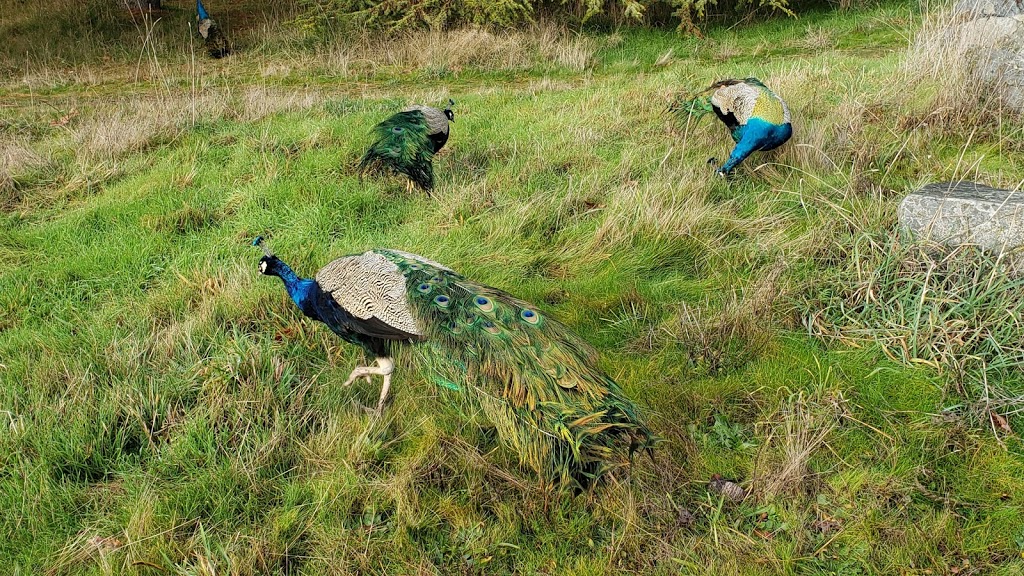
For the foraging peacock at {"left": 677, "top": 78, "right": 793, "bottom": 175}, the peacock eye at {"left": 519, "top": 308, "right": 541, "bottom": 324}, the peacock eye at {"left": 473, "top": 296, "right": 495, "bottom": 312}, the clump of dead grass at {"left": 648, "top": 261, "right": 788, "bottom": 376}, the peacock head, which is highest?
the foraging peacock at {"left": 677, "top": 78, "right": 793, "bottom": 175}

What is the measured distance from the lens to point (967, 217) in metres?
3.15

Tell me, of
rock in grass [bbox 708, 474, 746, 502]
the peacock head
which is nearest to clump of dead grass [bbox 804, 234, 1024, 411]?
rock in grass [bbox 708, 474, 746, 502]

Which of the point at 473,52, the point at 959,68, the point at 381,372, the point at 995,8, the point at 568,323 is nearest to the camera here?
the point at 381,372

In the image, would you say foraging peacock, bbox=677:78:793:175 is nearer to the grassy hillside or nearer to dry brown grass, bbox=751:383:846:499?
the grassy hillside

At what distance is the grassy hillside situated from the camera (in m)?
2.34

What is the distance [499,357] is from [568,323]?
1.16 m

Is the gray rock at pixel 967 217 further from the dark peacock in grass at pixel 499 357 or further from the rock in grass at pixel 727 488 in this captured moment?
the dark peacock in grass at pixel 499 357

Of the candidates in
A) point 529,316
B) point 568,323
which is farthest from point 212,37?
point 529,316

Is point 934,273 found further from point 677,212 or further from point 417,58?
point 417,58

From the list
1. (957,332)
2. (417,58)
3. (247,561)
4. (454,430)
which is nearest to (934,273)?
(957,332)

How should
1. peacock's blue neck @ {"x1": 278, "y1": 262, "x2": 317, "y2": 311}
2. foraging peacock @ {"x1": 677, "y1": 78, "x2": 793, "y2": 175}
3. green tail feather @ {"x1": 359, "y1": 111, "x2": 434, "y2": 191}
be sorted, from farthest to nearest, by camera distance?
green tail feather @ {"x1": 359, "y1": 111, "x2": 434, "y2": 191}
foraging peacock @ {"x1": 677, "y1": 78, "x2": 793, "y2": 175}
peacock's blue neck @ {"x1": 278, "y1": 262, "x2": 317, "y2": 311}

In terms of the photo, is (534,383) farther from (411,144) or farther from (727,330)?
(411,144)

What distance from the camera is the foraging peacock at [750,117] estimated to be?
4.70 m

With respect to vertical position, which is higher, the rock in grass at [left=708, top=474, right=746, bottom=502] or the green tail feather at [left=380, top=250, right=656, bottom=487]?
the green tail feather at [left=380, top=250, right=656, bottom=487]
